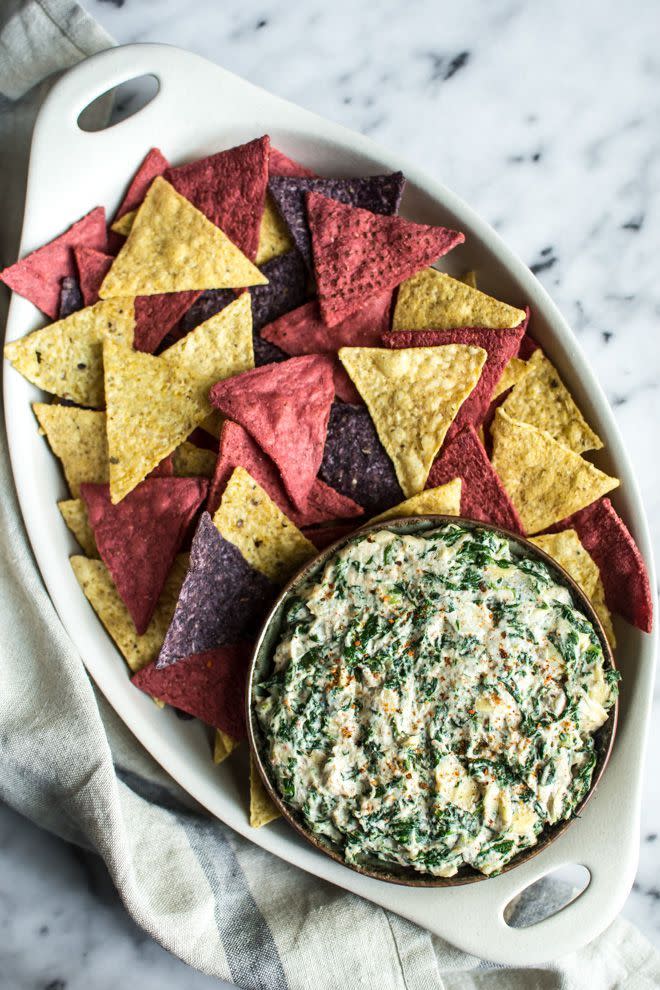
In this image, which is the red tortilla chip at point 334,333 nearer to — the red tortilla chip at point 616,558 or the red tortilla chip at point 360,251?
the red tortilla chip at point 360,251

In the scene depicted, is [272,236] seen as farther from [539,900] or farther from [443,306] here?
[539,900]

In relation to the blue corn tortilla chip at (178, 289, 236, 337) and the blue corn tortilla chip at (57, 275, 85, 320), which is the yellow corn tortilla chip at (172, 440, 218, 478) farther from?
the blue corn tortilla chip at (57, 275, 85, 320)

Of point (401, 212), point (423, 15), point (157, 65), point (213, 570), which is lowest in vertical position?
point (213, 570)

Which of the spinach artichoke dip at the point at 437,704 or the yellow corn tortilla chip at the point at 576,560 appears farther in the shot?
the yellow corn tortilla chip at the point at 576,560

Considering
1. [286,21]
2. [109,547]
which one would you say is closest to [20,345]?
[109,547]

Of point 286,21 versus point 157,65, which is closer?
point 157,65

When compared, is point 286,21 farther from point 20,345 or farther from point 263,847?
point 263,847

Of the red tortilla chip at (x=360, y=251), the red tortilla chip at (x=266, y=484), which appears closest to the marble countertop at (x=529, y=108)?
the red tortilla chip at (x=360, y=251)
